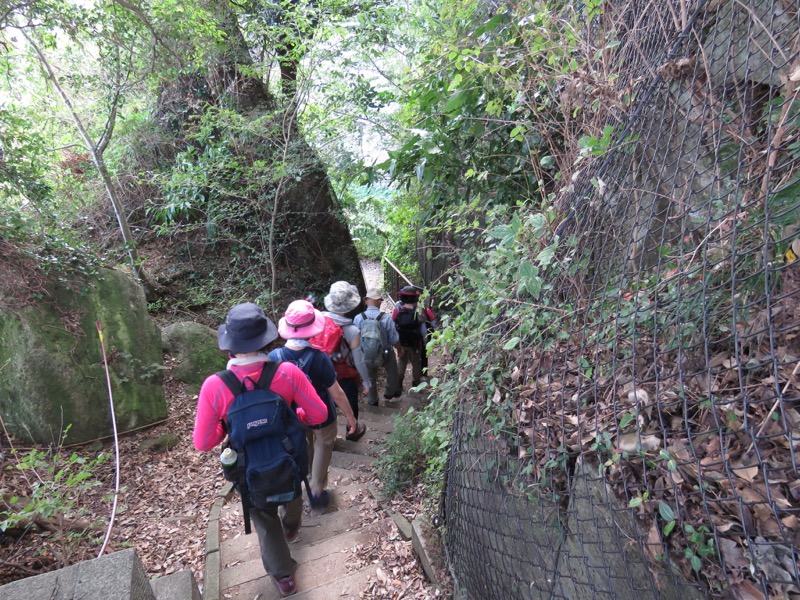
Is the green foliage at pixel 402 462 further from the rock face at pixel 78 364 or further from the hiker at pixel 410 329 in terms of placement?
the rock face at pixel 78 364

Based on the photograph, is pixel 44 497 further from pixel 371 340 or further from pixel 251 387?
pixel 371 340

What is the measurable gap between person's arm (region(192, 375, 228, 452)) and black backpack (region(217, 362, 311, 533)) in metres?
0.05

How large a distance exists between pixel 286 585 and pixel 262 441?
1155 mm

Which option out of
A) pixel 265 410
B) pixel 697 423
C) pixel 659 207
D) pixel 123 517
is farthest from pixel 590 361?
pixel 123 517

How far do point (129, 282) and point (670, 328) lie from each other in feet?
21.5

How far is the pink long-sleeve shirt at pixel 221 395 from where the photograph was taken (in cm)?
246

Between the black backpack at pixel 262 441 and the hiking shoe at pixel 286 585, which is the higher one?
the black backpack at pixel 262 441

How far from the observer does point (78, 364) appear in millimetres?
4926

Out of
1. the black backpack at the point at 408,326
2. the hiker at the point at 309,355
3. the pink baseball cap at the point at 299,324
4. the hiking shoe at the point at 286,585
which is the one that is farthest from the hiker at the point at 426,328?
the hiking shoe at the point at 286,585

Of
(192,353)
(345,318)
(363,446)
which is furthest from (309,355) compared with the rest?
(192,353)

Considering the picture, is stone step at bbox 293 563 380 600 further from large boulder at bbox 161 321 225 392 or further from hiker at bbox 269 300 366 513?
large boulder at bbox 161 321 225 392

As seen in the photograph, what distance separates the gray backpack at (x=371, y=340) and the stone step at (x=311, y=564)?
6.07 feet

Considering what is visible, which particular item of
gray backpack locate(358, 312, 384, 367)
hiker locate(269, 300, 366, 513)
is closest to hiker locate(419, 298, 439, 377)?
gray backpack locate(358, 312, 384, 367)

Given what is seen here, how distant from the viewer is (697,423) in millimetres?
1291
